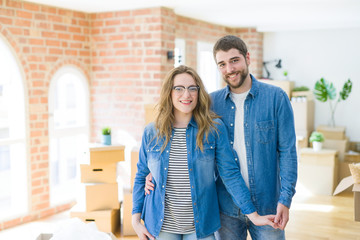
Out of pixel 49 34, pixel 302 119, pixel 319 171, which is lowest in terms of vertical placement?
pixel 319 171

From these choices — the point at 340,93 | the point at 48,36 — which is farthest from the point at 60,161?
the point at 340,93

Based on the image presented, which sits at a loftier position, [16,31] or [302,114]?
[16,31]

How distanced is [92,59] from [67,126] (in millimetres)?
969

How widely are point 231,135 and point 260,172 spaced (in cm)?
24

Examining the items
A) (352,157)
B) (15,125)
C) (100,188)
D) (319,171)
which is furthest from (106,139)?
(352,157)

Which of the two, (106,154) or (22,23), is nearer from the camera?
(106,154)

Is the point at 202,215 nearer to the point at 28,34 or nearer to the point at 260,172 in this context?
the point at 260,172

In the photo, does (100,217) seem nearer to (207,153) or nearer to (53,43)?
(53,43)

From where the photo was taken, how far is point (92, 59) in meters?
5.36

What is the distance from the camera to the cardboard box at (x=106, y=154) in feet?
12.9

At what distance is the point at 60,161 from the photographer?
18.0ft

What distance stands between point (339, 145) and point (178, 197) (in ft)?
16.2

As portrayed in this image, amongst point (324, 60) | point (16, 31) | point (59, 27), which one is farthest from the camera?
point (324, 60)

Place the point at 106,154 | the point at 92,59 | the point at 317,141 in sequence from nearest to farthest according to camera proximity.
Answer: the point at 106,154
the point at 92,59
the point at 317,141
